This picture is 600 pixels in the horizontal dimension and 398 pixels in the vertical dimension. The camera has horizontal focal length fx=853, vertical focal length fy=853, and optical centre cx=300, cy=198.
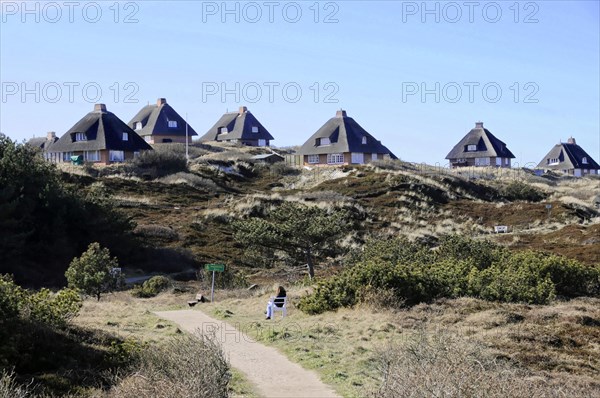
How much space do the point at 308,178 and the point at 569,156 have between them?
54026 mm

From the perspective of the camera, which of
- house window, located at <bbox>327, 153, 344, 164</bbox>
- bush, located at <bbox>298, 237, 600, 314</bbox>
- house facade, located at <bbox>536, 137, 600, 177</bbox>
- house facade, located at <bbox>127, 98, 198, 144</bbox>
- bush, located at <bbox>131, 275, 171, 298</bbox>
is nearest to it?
bush, located at <bbox>298, 237, 600, 314</bbox>

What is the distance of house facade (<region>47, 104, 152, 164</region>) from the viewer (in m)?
73.9

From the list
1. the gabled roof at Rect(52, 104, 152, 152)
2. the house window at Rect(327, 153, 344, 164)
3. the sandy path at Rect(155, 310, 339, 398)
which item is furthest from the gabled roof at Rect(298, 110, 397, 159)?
the sandy path at Rect(155, 310, 339, 398)

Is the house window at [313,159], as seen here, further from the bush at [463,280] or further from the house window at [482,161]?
the bush at [463,280]

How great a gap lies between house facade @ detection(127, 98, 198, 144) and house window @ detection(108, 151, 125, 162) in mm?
20140

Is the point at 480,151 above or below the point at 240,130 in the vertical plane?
below

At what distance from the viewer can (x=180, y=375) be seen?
1021cm

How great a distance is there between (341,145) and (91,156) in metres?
23.1

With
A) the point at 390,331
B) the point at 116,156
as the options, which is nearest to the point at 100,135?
the point at 116,156

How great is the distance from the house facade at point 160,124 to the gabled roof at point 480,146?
101 feet

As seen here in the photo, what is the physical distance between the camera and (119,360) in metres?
13.6

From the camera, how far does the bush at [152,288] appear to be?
28859 mm

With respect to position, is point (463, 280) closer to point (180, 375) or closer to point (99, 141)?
point (180, 375)

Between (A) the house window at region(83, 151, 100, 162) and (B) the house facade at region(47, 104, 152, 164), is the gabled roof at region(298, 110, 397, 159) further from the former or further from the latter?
(A) the house window at region(83, 151, 100, 162)
